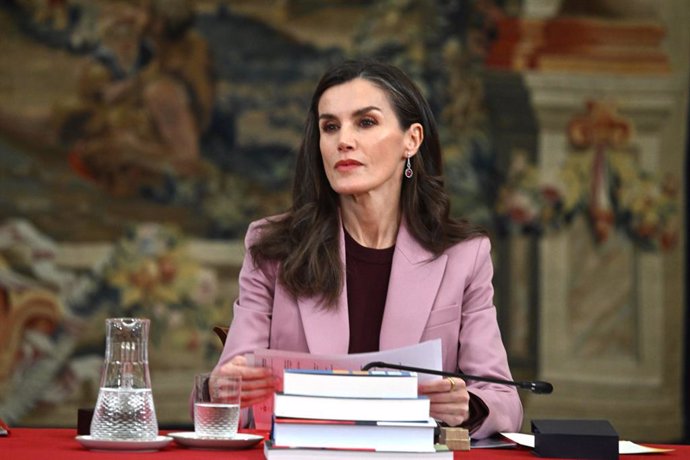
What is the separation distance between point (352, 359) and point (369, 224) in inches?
41.6

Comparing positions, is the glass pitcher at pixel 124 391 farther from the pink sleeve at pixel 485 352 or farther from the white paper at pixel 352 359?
the pink sleeve at pixel 485 352

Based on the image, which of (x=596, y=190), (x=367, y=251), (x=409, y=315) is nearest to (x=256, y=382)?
(x=409, y=315)

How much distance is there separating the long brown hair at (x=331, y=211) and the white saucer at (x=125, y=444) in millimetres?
1009

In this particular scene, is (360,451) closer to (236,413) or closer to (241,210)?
(236,413)

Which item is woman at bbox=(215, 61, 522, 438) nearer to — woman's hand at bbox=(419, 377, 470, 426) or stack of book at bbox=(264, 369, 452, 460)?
woman's hand at bbox=(419, 377, 470, 426)

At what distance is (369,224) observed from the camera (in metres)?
3.66

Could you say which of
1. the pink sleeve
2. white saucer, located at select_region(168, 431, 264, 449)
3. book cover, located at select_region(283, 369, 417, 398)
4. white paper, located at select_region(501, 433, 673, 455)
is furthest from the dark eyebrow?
book cover, located at select_region(283, 369, 417, 398)

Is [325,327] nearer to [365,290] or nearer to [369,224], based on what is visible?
[365,290]

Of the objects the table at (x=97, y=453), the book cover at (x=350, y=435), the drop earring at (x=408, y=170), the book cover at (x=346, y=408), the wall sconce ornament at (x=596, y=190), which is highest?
the wall sconce ornament at (x=596, y=190)

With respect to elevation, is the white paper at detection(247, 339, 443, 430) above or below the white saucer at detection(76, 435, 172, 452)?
above

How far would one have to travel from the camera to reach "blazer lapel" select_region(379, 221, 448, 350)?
340cm

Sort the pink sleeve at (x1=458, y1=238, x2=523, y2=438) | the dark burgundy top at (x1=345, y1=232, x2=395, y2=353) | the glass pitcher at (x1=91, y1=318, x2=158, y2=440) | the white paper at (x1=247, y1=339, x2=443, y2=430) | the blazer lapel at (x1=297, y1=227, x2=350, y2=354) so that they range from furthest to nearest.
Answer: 1. the dark burgundy top at (x1=345, y1=232, x2=395, y2=353)
2. the blazer lapel at (x1=297, y1=227, x2=350, y2=354)
3. the pink sleeve at (x1=458, y1=238, x2=523, y2=438)
4. the white paper at (x1=247, y1=339, x2=443, y2=430)
5. the glass pitcher at (x1=91, y1=318, x2=158, y2=440)

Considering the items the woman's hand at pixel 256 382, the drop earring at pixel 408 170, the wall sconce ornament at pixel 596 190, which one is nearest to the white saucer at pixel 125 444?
the woman's hand at pixel 256 382

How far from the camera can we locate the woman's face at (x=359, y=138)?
345 centimetres
